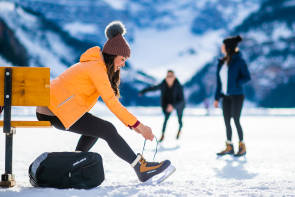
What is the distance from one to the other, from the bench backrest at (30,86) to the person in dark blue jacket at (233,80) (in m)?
3.96

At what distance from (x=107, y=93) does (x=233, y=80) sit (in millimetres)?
3604

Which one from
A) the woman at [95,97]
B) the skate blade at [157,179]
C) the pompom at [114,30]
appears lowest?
the skate blade at [157,179]

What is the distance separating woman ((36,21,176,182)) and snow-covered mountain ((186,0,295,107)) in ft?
324

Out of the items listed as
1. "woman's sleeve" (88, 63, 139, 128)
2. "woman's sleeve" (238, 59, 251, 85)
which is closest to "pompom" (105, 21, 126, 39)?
"woman's sleeve" (88, 63, 139, 128)

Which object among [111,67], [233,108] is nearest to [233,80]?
[233,108]

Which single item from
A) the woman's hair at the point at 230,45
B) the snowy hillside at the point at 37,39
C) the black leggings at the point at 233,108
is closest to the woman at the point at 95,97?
the black leggings at the point at 233,108

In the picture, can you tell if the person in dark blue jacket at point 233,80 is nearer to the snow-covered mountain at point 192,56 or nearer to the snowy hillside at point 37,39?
the snow-covered mountain at point 192,56

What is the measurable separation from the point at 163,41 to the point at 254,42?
84.4 meters

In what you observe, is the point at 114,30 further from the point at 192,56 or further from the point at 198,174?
the point at 192,56

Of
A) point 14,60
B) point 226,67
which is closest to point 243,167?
point 226,67

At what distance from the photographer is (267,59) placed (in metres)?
106

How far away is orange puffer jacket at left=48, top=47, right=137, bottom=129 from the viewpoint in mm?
3223

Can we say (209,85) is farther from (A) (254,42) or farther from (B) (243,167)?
(B) (243,167)

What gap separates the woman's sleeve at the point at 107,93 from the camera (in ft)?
10.6
